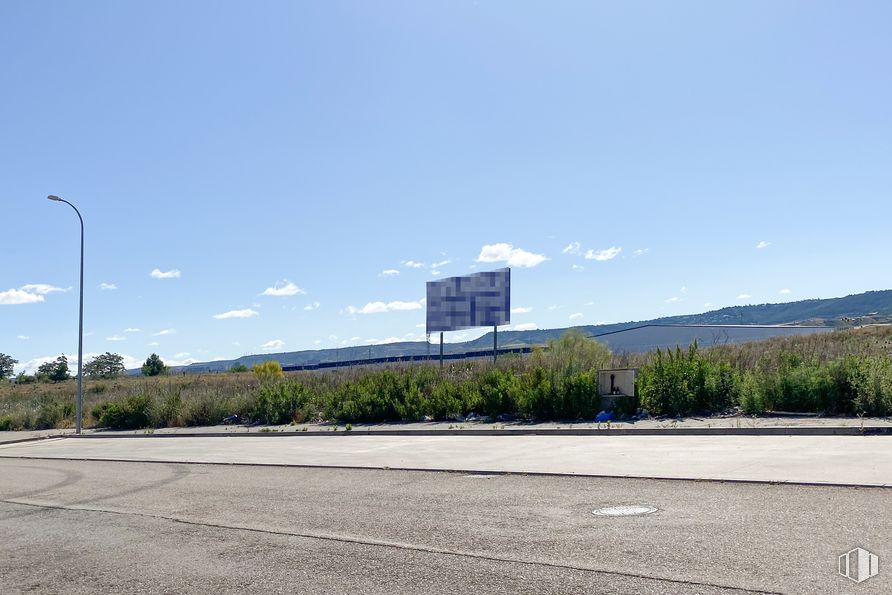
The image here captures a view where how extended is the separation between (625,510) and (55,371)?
12040 centimetres

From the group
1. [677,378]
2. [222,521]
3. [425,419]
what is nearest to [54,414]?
[425,419]

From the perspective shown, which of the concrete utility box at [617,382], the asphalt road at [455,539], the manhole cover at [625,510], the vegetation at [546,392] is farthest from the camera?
the concrete utility box at [617,382]

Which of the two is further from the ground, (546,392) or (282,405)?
(546,392)

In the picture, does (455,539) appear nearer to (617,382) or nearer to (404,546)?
(404,546)

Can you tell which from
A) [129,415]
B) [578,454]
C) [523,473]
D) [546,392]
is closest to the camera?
[523,473]

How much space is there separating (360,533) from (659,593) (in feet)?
12.6

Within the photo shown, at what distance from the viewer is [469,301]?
5872cm

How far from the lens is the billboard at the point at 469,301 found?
57250 millimetres

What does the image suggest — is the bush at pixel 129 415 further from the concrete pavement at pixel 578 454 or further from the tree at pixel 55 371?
the tree at pixel 55 371

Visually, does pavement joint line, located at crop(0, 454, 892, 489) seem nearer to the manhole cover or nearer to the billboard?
the manhole cover

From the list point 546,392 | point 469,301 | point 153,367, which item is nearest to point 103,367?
point 153,367

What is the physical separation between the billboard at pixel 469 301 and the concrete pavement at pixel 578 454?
33.6m

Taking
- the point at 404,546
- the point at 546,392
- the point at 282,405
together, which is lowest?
the point at 404,546

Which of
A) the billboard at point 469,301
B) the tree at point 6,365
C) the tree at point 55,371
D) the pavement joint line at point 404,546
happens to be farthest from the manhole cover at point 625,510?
the tree at point 6,365
